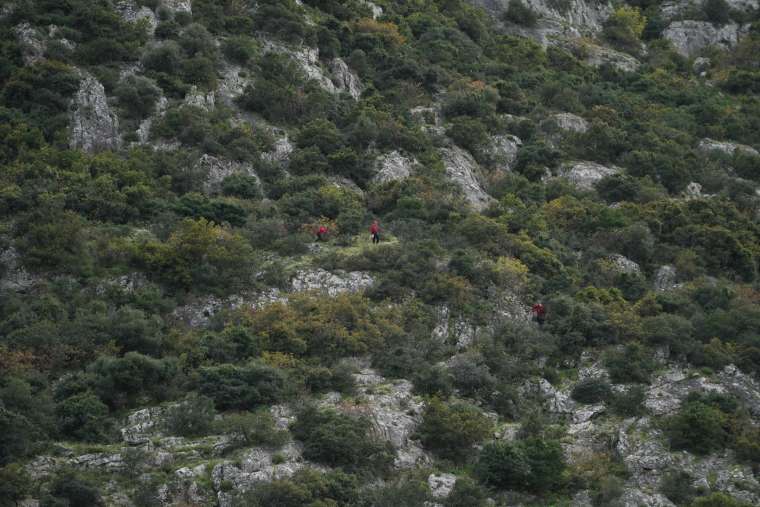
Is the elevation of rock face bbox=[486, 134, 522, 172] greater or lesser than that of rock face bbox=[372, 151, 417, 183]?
lesser

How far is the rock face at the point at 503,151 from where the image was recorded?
67875 millimetres

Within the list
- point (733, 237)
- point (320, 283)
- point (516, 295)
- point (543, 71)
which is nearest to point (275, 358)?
point (320, 283)

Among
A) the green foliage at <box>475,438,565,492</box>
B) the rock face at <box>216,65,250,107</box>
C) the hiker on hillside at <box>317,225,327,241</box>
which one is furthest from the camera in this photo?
the rock face at <box>216,65,250,107</box>

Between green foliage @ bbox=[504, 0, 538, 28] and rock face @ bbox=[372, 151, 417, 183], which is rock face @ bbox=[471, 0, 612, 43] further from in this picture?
rock face @ bbox=[372, 151, 417, 183]

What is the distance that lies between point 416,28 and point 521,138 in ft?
54.8

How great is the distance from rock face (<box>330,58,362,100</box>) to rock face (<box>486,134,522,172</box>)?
9060 mm

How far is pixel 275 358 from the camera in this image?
1729 inches

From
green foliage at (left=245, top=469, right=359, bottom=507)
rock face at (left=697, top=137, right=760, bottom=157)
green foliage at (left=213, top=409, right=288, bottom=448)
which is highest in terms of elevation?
green foliage at (left=245, top=469, right=359, bottom=507)

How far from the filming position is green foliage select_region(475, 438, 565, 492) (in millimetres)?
40062

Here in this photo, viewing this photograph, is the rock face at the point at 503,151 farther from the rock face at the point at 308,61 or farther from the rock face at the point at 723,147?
the rock face at the point at 723,147

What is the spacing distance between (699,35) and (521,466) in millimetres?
64641

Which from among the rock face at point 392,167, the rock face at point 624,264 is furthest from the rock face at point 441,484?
the rock face at point 392,167

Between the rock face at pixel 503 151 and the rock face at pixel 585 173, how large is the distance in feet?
10.1

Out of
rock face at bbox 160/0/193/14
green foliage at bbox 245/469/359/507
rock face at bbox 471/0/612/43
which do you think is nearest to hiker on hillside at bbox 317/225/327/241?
green foliage at bbox 245/469/359/507
